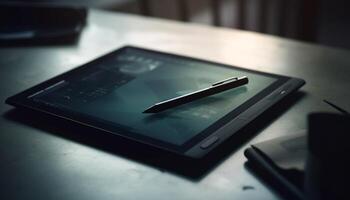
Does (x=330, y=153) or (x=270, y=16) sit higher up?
(x=330, y=153)

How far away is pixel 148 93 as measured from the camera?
789 mm

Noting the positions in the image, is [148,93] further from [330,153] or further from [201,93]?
[330,153]

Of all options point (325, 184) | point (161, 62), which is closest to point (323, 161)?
point (325, 184)

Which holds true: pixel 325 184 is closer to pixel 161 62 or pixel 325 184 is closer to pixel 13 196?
pixel 13 196

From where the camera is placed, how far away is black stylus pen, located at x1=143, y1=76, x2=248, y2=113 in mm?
715

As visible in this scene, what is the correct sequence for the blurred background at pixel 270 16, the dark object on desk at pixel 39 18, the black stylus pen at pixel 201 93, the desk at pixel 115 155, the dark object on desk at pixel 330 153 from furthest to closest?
the blurred background at pixel 270 16, the dark object on desk at pixel 39 18, the black stylus pen at pixel 201 93, the desk at pixel 115 155, the dark object on desk at pixel 330 153

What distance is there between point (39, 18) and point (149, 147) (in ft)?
2.35

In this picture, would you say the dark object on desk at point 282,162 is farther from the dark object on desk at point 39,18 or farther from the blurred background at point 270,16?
the blurred background at point 270,16

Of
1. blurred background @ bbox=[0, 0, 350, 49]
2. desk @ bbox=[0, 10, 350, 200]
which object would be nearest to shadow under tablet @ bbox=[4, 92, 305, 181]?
desk @ bbox=[0, 10, 350, 200]

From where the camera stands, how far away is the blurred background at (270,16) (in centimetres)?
194

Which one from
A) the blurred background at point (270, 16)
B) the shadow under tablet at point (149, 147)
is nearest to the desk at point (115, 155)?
the shadow under tablet at point (149, 147)

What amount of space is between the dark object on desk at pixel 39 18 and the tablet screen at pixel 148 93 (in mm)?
315

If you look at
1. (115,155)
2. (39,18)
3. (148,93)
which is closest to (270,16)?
(39,18)

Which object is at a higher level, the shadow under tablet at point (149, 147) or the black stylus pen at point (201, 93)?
the black stylus pen at point (201, 93)
